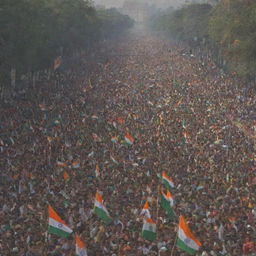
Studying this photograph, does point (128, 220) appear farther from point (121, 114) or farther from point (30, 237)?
point (121, 114)

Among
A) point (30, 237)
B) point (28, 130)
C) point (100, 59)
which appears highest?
point (30, 237)

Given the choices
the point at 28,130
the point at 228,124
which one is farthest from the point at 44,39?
the point at 228,124

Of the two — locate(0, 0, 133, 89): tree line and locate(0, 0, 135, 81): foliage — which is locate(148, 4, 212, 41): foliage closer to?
locate(0, 0, 135, 81): foliage

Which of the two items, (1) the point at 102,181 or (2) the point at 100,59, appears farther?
(2) the point at 100,59

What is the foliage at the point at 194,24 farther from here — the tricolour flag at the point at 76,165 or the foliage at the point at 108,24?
the tricolour flag at the point at 76,165

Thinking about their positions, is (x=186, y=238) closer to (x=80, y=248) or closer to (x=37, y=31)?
(x=80, y=248)
